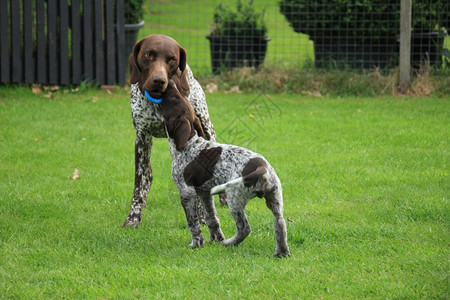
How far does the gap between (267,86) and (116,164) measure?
12.5ft

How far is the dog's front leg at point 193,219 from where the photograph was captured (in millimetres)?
4094

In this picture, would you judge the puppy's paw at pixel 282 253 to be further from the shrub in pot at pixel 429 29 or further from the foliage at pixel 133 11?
the foliage at pixel 133 11

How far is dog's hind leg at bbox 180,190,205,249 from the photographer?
13.4 feet

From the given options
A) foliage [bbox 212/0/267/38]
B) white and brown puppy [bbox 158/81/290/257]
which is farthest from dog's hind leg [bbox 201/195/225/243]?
foliage [bbox 212/0/267/38]

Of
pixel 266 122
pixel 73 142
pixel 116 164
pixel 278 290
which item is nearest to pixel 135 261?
pixel 278 290

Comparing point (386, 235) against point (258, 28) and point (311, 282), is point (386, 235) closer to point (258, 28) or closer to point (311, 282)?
point (311, 282)

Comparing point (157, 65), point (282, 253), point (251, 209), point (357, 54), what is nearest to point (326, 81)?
point (357, 54)

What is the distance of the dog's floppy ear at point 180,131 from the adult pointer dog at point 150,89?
9.1 inches

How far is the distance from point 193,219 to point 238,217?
1.15ft

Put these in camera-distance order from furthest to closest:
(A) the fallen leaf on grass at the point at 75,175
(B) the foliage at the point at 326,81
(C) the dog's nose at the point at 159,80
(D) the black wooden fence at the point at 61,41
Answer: (D) the black wooden fence at the point at 61,41 → (B) the foliage at the point at 326,81 → (A) the fallen leaf on grass at the point at 75,175 → (C) the dog's nose at the point at 159,80

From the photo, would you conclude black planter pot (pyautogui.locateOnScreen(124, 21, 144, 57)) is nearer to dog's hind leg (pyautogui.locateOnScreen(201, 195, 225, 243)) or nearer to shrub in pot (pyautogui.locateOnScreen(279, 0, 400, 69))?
shrub in pot (pyautogui.locateOnScreen(279, 0, 400, 69))

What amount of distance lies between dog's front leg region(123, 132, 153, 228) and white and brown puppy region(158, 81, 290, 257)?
716mm

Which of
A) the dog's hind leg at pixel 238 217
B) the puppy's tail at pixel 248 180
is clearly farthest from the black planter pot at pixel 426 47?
the puppy's tail at pixel 248 180

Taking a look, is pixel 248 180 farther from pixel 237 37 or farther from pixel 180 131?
pixel 237 37
